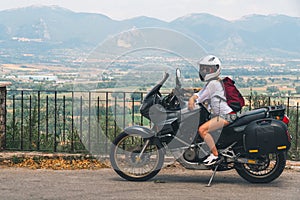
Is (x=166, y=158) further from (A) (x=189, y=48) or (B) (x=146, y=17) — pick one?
(B) (x=146, y=17)

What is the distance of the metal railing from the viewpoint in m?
10.7

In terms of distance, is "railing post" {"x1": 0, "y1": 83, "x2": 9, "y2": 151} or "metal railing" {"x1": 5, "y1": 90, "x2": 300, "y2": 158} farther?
"railing post" {"x1": 0, "y1": 83, "x2": 9, "y2": 151}

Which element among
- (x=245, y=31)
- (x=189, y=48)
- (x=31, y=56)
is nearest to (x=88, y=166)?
(x=189, y=48)

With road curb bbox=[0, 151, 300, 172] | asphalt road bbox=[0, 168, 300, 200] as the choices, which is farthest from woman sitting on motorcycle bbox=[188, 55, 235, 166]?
road curb bbox=[0, 151, 300, 172]

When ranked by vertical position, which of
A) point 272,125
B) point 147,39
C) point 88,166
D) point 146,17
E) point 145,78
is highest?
point 146,17

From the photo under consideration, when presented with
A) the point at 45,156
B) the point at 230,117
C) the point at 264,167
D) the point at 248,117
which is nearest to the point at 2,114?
the point at 45,156

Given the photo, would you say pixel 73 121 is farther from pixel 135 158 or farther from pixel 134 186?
pixel 134 186

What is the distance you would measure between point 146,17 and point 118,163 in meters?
17.7

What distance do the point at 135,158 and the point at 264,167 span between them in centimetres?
180

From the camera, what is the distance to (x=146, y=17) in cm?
2567

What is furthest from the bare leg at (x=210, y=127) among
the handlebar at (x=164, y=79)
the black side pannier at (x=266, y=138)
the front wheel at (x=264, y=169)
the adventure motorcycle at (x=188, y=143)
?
the handlebar at (x=164, y=79)

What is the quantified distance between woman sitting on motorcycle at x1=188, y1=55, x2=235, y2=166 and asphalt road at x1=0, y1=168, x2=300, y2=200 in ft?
1.94

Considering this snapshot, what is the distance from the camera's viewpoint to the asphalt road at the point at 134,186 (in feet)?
24.4

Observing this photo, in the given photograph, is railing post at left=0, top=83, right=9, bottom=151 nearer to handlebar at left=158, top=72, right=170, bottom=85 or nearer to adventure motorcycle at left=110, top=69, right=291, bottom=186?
adventure motorcycle at left=110, top=69, right=291, bottom=186
